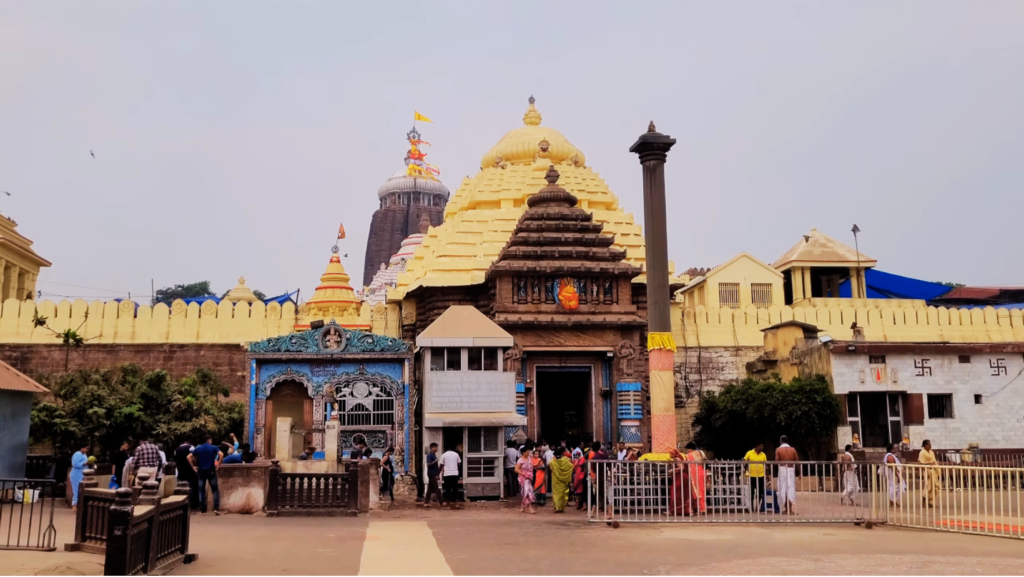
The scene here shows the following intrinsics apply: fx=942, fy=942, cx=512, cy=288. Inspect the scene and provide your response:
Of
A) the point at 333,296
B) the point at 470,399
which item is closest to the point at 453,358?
the point at 470,399

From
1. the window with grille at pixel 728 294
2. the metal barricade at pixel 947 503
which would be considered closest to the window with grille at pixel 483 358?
the metal barricade at pixel 947 503

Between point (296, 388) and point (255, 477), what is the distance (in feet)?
14.1

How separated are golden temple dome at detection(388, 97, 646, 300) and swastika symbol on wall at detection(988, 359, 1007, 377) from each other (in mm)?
9305

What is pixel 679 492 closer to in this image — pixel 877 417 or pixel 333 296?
pixel 877 417

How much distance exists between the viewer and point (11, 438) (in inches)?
664

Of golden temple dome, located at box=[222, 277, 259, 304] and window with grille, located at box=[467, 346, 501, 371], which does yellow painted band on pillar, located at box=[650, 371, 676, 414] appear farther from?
golden temple dome, located at box=[222, 277, 259, 304]

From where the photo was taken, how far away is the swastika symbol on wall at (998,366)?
74.2ft

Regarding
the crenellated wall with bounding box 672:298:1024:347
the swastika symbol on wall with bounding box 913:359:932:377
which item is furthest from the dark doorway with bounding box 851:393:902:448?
the crenellated wall with bounding box 672:298:1024:347

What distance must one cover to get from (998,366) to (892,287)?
16.3 m

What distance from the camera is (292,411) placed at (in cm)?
1978

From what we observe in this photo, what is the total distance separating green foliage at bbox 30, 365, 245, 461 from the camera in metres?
18.8

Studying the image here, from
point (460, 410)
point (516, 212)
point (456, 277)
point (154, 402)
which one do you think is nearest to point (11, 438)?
point (154, 402)

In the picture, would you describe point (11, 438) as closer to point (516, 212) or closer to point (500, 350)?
point (500, 350)

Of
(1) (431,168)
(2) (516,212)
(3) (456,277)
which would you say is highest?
(1) (431,168)
